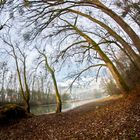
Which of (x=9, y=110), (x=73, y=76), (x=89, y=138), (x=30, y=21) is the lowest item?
(x=89, y=138)

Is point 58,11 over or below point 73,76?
over

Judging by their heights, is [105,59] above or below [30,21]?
below

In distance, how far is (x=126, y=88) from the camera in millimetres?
13172

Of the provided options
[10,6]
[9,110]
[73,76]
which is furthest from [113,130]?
[9,110]

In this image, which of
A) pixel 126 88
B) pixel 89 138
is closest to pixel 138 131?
pixel 89 138

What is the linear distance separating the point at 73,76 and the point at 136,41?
662 centimetres

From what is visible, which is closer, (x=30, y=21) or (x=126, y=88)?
(x=30, y=21)

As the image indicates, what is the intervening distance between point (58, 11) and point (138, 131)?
17.8ft

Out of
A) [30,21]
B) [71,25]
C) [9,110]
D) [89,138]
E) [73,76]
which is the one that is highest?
[71,25]

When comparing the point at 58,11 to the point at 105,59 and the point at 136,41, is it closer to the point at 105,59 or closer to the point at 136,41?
the point at 136,41

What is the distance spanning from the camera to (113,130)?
7180mm

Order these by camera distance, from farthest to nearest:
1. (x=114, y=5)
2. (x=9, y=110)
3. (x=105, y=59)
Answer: (x=9, y=110) < (x=105, y=59) < (x=114, y=5)

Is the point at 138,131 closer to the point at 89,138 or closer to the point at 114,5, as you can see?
the point at 89,138

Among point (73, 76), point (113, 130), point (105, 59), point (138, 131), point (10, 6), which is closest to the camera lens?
point (138, 131)
